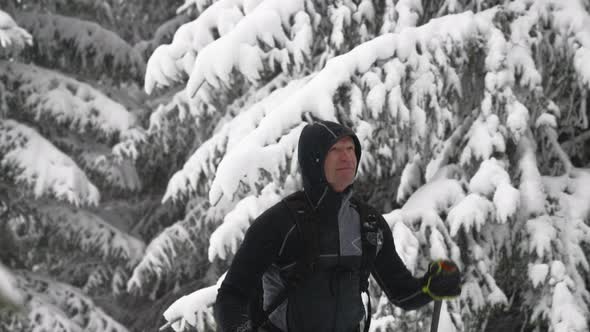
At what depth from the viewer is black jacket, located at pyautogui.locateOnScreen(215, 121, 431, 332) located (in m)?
2.51

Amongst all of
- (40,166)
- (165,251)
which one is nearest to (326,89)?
(165,251)

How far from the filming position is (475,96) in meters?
5.25

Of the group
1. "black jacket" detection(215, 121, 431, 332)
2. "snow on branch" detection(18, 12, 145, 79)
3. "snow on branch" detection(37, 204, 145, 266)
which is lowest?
"snow on branch" detection(37, 204, 145, 266)

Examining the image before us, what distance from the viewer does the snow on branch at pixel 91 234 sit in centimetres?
1104

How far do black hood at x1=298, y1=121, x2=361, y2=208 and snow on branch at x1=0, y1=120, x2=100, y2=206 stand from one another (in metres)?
7.56

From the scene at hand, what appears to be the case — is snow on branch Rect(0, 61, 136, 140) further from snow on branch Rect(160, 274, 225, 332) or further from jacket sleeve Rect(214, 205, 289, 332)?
jacket sleeve Rect(214, 205, 289, 332)

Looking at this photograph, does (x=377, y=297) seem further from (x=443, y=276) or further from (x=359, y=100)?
(x=443, y=276)

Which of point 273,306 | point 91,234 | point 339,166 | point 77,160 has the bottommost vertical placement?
point 91,234

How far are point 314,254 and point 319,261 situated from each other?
46 millimetres

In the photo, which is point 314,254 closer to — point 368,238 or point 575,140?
point 368,238

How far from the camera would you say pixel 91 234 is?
11.2 meters

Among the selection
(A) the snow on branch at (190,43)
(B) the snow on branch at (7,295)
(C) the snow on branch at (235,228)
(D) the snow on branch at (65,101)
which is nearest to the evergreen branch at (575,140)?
(C) the snow on branch at (235,228)

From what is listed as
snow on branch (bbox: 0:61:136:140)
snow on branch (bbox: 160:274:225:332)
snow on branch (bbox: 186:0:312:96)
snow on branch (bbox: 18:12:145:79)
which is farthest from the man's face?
snow on branch (bbox: 18:12:145:79)

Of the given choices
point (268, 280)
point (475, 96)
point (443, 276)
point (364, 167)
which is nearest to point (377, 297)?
point (364, 167)
